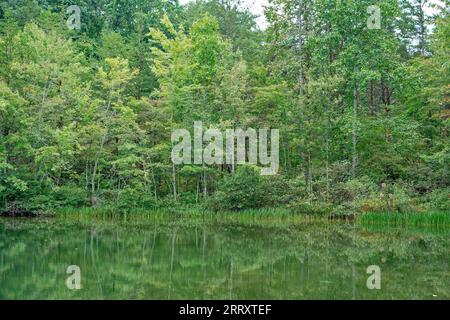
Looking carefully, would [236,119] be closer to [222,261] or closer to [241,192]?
[241,192]

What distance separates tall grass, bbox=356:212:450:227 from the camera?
49.8 ft

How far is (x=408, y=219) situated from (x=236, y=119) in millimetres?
7054

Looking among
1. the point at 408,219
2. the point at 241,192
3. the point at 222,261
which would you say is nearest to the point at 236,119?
the point at 241,192

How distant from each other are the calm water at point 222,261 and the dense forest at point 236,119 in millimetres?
3031

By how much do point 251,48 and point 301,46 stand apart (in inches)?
221

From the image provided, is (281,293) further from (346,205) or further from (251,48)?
(251,48)

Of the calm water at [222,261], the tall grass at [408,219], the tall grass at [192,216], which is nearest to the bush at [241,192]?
the tall grass at [192,216]

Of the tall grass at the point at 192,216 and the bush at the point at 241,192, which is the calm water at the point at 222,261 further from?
the bush at the point at 241,192

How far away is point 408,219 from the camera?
15.8 meters

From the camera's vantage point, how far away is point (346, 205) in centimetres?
1739

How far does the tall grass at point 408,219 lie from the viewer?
49.8 feet

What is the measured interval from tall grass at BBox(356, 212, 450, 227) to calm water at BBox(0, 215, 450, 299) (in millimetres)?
800

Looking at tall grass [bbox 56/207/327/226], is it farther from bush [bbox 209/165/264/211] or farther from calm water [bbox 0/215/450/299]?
calm water [bbox 0/215/450/299]
